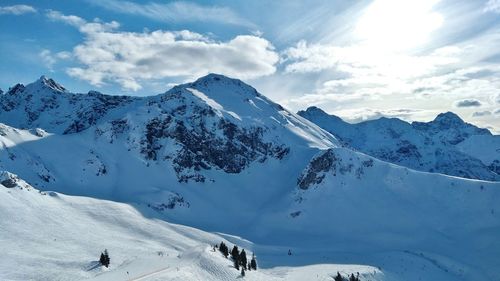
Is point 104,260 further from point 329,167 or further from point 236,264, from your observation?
point 329,167

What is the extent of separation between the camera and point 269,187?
149500 mm

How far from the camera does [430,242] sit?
108562 millimetres

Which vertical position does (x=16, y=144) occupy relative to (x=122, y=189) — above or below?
above

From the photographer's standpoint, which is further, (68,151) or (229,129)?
(229,129)

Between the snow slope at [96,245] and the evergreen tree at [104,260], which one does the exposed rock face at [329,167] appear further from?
the evergreen tree at [104,260]

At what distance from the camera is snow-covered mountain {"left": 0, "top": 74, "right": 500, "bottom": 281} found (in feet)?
346

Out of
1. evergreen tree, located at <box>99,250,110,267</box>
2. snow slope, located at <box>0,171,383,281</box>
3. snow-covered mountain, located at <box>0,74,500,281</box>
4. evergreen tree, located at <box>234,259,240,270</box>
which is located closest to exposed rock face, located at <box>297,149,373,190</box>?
snow-covered mountain, located at <box>0,74,500,281</box>

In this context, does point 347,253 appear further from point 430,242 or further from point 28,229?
point 28,229

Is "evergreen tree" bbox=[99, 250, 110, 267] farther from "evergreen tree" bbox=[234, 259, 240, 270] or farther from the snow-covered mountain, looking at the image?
the snow-covered mountain

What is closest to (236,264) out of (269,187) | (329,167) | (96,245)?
(96,245)

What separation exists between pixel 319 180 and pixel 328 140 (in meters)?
56.5

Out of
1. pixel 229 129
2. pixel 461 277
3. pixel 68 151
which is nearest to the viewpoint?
pixel 461 277

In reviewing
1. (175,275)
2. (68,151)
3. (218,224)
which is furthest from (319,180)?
(175,275)

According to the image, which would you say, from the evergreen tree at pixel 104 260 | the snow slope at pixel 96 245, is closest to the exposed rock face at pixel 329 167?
the snow slope at pixel 96 245
